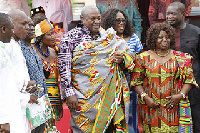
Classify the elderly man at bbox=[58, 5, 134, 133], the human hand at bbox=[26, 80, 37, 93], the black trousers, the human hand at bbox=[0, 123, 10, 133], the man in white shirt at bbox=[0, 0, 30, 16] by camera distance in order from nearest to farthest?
the human hand at bbox=[0, 123, 10, 133] < the human hand at bbox=[26, 80, 37, 93] < the elderly man at bbox=[58, 5, 134, 133] < the black trousers < the man in white shirt at bbox=[0, 0, 30, 16]

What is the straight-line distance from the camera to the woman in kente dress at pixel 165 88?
15.6ft

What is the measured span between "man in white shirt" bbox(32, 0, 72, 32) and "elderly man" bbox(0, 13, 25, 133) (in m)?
4.01

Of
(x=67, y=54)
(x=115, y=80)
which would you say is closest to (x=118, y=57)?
(x=115, y=80)

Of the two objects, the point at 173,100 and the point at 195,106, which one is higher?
the point at 173,100

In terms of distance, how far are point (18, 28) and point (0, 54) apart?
38.6 inches

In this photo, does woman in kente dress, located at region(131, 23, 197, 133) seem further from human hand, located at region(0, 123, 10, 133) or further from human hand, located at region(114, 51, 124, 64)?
human hand, located at region(0, 123, 10, 133)

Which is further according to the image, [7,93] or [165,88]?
[165,88]

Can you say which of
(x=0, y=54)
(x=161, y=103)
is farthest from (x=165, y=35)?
(x=0, y=54)

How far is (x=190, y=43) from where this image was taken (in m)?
5.39

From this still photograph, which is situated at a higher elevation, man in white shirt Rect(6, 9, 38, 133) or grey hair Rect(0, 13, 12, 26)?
grey hair Rect(0, 13, 12, 26)

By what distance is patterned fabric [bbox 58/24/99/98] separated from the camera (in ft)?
15.7

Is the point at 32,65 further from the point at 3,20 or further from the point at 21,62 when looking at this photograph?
the point at 3,20

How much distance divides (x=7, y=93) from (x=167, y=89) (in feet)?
7.48

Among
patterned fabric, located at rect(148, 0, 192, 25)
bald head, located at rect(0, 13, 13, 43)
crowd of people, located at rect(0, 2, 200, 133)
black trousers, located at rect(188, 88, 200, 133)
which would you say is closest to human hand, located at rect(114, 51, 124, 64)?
crowd of people, located at rect(0, 2, 200, 133)
